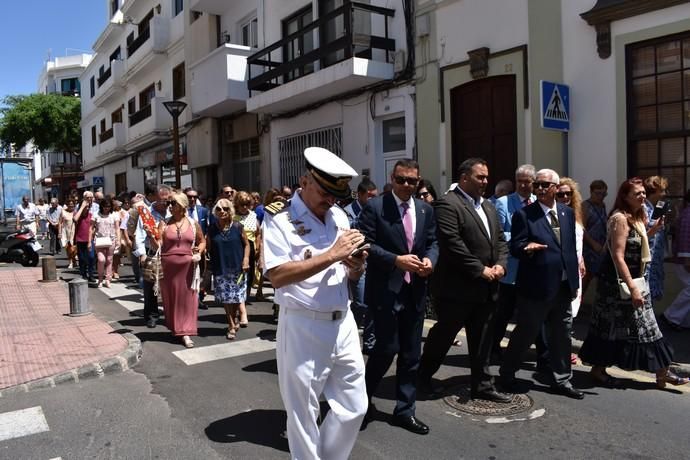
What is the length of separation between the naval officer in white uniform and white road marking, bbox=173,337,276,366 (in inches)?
127

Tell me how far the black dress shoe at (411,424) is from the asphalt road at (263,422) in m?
0.05

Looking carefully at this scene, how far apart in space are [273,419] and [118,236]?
800cm

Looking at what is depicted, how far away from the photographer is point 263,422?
424 centimetres

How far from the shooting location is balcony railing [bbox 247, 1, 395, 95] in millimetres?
11094

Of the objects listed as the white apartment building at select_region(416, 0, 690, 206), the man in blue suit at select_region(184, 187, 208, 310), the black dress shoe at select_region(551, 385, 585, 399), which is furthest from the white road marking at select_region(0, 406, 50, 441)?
the white apartment building at select_region(416, 0, 690, 206)


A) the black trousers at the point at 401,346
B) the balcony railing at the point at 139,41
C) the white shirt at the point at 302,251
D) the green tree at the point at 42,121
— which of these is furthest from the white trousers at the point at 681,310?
the green tree at the point at 42,121

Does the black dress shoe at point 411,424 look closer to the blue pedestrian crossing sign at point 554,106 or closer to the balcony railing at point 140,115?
the blue pedestrian crossing sign at point 554,106

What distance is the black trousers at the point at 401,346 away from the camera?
399 centimetres

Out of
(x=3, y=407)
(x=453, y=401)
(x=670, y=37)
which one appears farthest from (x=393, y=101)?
(x=3, y=407)

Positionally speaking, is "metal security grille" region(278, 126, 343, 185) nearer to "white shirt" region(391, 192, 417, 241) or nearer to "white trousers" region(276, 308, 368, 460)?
"white shirt" region(391, 192, 417, 241)

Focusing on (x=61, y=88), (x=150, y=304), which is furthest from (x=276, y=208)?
(x=61, y=88)

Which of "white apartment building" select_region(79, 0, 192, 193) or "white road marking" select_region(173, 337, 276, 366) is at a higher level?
"white apartment building" select_region(79, 0, 192, 193)

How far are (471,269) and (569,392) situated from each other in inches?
55.8

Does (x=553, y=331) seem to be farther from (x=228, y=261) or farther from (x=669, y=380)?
(x=228, y=261)
